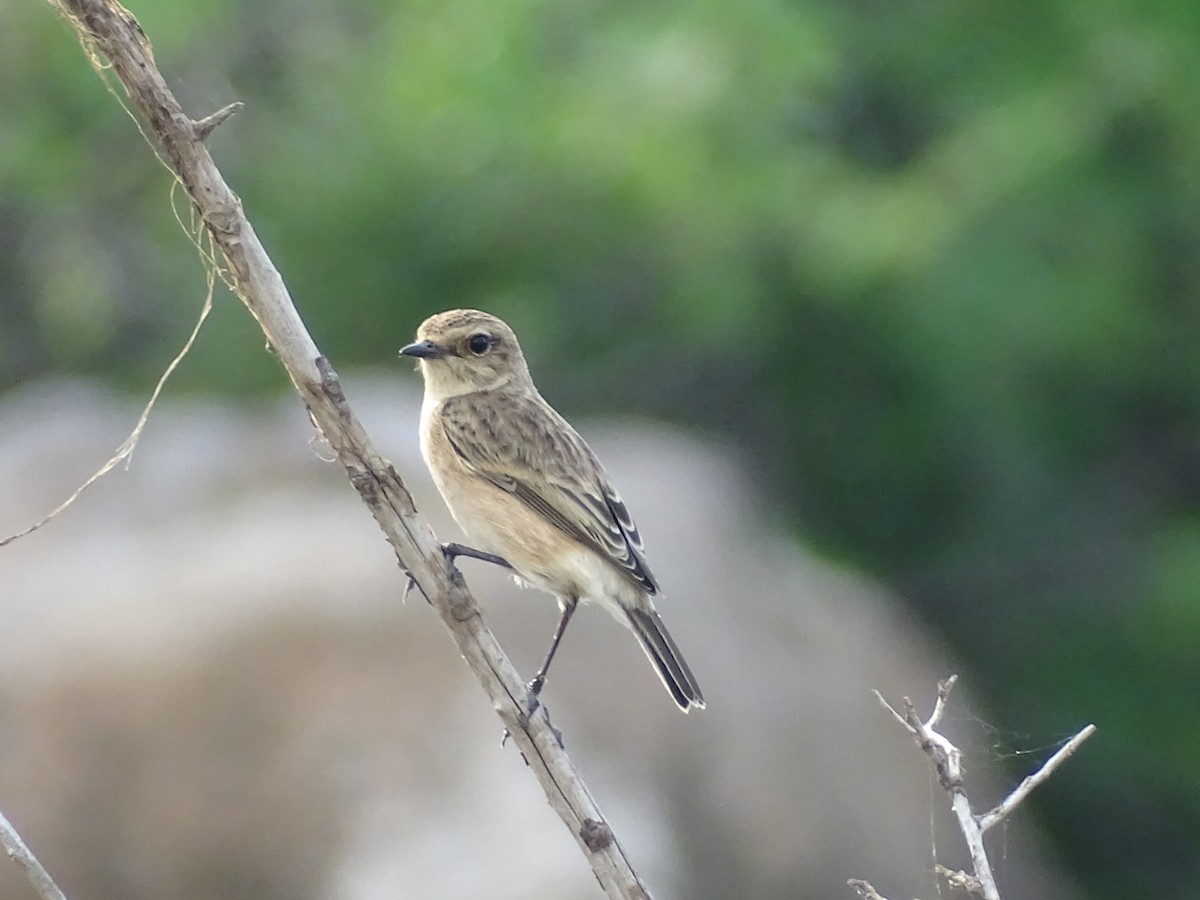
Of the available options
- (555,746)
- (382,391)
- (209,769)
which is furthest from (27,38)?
(555,746)

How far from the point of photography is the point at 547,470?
17.1ft

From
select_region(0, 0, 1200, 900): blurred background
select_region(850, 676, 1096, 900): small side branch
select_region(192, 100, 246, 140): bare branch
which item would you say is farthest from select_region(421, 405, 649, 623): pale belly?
select_region(0, 0, 1200, 900): blurred background

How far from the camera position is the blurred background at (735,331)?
9.65 meters

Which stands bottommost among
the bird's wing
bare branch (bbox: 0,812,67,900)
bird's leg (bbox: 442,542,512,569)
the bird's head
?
bare branch (bbox: 0,812,67,900)

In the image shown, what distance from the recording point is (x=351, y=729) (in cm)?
851

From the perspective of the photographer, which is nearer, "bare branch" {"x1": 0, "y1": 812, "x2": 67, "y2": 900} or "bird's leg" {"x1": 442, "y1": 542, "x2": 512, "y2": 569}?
"bare branch" {"x1": 0, "y1": 812, "x2": 67, "y2": 900}

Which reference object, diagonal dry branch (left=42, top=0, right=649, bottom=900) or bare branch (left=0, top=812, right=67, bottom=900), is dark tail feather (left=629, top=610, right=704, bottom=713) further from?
bare branch (left=0, top=812, right=67, bottom=900)

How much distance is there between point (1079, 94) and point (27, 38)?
8.17 meters

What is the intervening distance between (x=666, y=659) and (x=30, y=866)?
7.49 ft

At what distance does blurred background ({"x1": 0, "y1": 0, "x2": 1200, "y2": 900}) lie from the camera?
9.65m

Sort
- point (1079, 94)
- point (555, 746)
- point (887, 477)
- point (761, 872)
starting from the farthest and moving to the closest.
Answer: point (887, 477) → point (1079, 94) → point (761, 872) → point (555, 746)

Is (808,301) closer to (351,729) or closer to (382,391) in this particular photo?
(382,391)

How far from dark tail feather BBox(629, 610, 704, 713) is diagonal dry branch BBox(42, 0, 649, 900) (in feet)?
4.18

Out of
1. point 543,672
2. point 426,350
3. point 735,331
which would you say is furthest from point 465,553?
point 735,331
